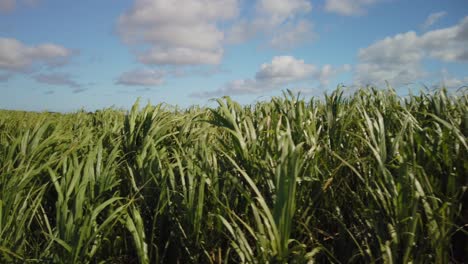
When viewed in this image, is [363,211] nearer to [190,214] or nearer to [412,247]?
[412,247]

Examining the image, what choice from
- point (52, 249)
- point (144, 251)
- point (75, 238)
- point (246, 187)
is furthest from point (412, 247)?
point (52, 249)

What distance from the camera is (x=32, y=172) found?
199 centimetres

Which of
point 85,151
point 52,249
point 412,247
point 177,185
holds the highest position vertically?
point 85,151

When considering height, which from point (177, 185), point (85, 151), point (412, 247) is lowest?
point (412, 247)

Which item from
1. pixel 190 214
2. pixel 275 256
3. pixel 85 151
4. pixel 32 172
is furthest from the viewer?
pixel 85 151

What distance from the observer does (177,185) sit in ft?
6.63

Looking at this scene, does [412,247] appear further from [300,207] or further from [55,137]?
[55,137]

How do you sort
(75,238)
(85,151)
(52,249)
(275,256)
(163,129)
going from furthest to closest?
1. (163,129)
2. (85,151)
3. (52,249)
4. (75,238)
5. (275,256)

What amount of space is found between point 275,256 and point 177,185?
2.68 ft

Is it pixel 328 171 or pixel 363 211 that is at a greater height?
pixel 328 171

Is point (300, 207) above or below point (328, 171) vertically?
below

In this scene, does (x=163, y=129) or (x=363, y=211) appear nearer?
(x=363, y=211)

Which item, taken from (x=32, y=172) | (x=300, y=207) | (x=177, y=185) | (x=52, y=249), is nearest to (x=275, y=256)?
(x=300, y=207)

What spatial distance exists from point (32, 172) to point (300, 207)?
1.49 m
